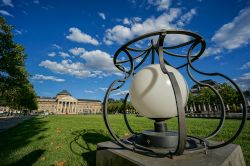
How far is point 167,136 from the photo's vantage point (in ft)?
9.00

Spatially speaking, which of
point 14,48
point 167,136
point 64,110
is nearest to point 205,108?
point 14,48

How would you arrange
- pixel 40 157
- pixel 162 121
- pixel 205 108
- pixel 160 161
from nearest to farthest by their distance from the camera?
pixel 160 161
pixel 162 121
pixel 40 157
pixel 205 108

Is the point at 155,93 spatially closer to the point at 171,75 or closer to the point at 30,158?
the point at 171,75

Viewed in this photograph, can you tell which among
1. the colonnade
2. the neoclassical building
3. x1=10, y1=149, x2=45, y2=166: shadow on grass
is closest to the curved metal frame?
x1=10, y1=149, x2=45, y2=166: shadow on grass

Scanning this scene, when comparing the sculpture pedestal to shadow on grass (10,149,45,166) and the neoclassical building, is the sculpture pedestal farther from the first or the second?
the neoclassical building

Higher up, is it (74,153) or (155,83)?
(155,83)

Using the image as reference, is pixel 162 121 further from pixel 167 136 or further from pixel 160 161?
pixel 160 161

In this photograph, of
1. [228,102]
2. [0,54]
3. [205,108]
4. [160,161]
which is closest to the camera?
[160,161]

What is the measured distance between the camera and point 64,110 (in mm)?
143625

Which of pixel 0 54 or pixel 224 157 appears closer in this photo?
pixel 224 157

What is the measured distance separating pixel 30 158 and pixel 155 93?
4.21 meters

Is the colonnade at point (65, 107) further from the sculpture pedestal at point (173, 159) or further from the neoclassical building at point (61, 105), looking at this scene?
the sculpture pedestal at point (173, 159)

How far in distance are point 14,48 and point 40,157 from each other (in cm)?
2142

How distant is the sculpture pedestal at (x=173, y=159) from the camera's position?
2.25m
